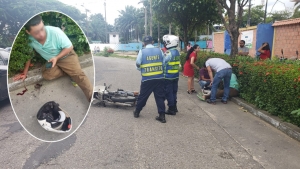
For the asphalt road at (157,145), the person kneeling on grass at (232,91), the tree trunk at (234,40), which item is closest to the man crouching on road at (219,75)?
the person kneeling on grass at (232,91)

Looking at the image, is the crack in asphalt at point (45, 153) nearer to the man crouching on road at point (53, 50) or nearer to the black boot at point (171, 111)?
the black boot at point (171, 111)

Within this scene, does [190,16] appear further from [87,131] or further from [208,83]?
[87,131]

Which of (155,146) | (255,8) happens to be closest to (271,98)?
(155,146)

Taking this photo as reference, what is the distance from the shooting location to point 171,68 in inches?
225

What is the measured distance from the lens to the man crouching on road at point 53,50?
94 cm

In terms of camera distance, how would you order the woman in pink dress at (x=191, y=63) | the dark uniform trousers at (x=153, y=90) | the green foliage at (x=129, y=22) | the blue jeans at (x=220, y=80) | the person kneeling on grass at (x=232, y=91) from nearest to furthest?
the dark uniform trousers at (x=153, y=90), the blue jeans at (x=220, y=80), the person kneeling on grass at (x=232, y=91), the woman in pink dress at (x=191, y=63), the green foliage at (x=129, y=22)

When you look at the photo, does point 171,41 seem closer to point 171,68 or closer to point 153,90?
point 171,68

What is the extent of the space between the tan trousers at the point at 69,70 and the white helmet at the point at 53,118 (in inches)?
4.3

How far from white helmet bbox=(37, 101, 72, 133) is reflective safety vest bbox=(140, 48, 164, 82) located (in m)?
3.96

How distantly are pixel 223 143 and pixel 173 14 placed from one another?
1110 centimetres

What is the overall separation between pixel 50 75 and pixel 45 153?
127 inches

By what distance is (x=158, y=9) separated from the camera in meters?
14.3

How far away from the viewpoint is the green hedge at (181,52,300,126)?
483cm

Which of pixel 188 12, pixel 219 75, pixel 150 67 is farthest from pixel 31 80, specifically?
pixel 188 12
